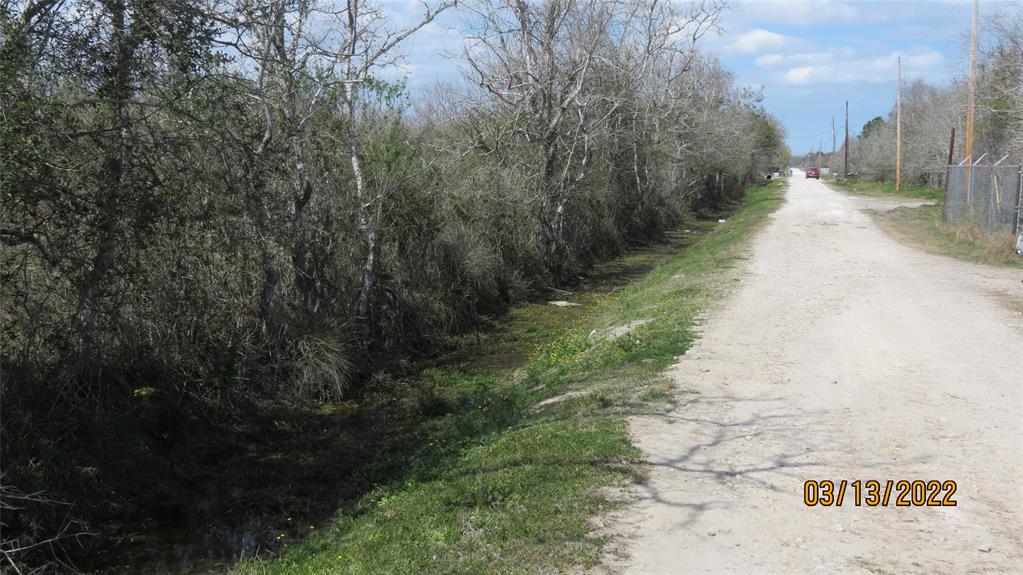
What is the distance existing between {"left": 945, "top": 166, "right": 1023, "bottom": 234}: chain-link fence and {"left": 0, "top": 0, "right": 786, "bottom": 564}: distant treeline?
10.7 meters

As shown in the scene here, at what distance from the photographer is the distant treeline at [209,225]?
288 inches

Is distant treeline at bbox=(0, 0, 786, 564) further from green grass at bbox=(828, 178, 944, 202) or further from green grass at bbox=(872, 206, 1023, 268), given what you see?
green grass at bbox=(828, 178, 944, 202)

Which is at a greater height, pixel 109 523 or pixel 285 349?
pixel 285 349

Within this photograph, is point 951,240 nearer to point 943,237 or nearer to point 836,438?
point 943,237

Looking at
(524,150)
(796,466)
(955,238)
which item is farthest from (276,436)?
Answer: (955,238)

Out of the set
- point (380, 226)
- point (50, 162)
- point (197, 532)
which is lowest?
point (197, 532)

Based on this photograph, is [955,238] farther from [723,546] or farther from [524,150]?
[723,546]

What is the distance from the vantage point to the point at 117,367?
8.62 metres

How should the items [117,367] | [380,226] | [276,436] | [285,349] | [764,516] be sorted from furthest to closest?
[380,226], [285,349], [276,436], [117,367], [764,516]

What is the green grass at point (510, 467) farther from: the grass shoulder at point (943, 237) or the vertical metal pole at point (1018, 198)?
the vertical metal pole at point (1018, 198)

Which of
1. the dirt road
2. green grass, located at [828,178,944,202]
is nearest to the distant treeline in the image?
the dirt road

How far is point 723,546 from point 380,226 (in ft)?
31.6

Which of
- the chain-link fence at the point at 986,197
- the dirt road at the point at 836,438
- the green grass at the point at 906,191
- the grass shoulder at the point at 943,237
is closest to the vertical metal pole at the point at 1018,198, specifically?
the chain-link fence at the point at 986,197

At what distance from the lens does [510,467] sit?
689 centimetres
